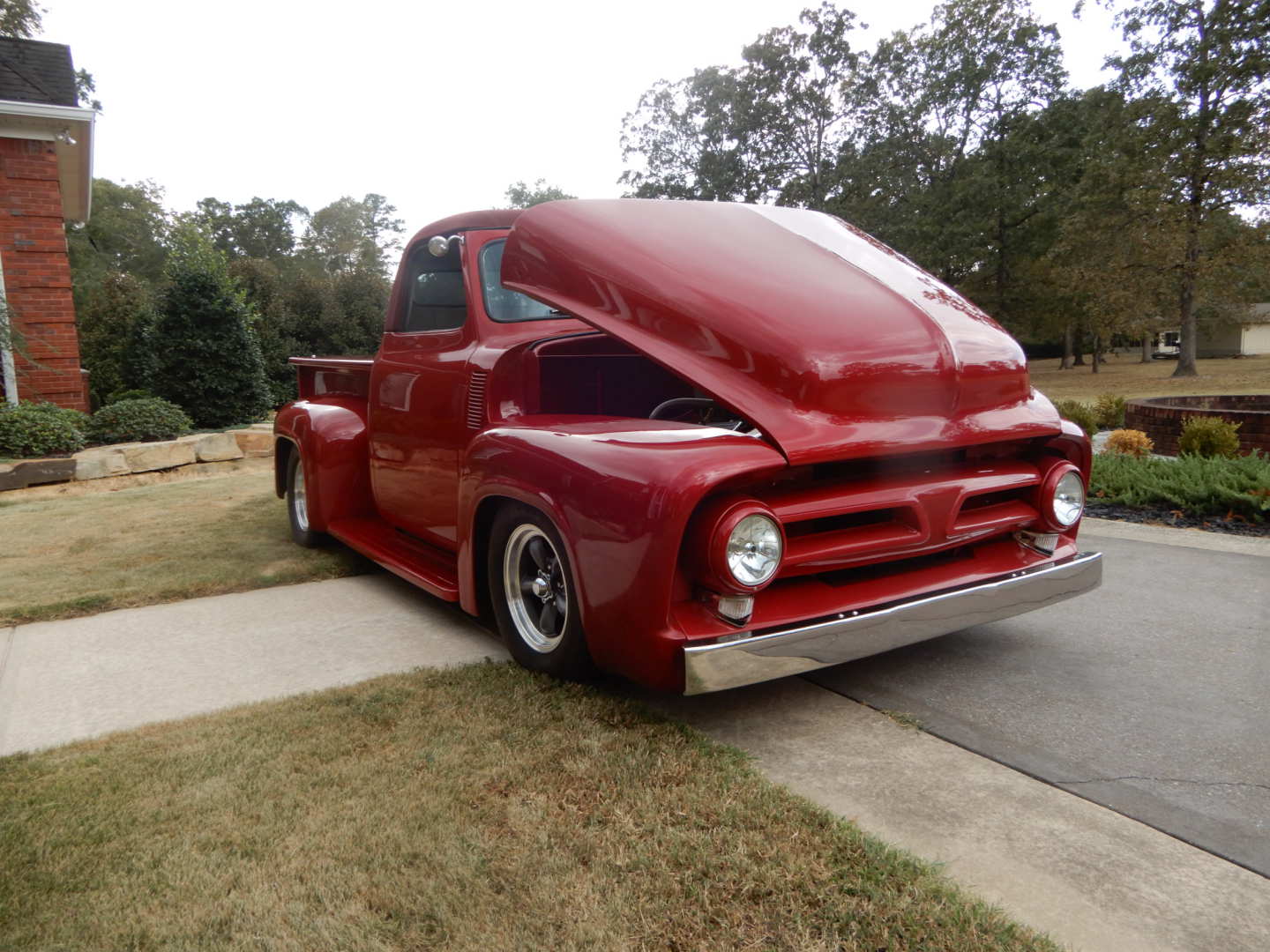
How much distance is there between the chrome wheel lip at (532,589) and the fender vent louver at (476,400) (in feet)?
2.19

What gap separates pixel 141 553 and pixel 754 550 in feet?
15.4

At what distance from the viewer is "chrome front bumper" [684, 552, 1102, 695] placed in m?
2.55

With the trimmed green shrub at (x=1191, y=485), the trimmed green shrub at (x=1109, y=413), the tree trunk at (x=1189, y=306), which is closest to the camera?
the trimmed green shrub at (x=1191, y=485)

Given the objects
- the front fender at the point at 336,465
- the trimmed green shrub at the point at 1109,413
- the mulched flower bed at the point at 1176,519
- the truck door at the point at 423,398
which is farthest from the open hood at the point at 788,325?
the trimmed green shrub at the point at 1109,413

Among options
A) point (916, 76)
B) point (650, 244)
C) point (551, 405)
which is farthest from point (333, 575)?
point (916, 76)

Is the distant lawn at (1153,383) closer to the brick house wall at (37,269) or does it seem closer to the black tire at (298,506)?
the black tire at (298,506)

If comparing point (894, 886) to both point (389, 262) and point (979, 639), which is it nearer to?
point (979, 639)

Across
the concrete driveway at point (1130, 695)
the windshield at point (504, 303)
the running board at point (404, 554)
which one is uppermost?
the windshield at point (504, 303)

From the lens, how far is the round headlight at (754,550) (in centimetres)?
260

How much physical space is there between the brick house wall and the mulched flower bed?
39.3 feet

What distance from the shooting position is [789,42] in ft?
114

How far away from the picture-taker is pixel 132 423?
10133mm

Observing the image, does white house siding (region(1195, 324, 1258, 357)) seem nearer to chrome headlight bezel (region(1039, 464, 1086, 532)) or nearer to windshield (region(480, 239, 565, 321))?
chrome headlight bezel (region(1039, 464, 1086, 532))

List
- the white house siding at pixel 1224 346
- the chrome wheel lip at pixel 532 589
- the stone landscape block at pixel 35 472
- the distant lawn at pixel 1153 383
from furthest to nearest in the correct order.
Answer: the white house siding at pixel 1224 346
the distant lawn at pixel 1153 383
the stone landscape block at pixel 35 472
the chrome wheel lip at pixel 532 589
